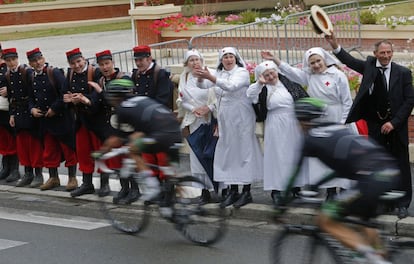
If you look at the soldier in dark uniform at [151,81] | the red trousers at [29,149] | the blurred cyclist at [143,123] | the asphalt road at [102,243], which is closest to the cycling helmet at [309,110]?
the asphalt road at [102,243]

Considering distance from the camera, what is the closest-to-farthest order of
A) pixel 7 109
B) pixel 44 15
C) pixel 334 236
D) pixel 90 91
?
pixel 334 236 < pixel 90 91 < pixel 7 109 < pixel 44 15

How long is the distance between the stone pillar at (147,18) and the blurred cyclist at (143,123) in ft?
42.5

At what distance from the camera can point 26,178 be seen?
13.9 m

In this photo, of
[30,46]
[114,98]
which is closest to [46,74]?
[114,98]

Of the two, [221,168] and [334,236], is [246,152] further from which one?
[334,236]

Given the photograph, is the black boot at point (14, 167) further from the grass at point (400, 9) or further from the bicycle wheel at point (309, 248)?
the grass at point (400, 9)

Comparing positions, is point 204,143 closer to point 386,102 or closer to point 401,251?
point 386,102

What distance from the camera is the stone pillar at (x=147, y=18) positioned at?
23.3 metres

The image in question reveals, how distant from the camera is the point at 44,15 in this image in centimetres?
3547

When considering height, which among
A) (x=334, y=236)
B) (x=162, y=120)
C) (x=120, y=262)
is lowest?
(x=120, y=262)

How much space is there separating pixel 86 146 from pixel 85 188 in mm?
599

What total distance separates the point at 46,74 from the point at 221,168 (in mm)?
3028

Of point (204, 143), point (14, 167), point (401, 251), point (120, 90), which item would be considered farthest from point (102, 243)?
point (14, 167)

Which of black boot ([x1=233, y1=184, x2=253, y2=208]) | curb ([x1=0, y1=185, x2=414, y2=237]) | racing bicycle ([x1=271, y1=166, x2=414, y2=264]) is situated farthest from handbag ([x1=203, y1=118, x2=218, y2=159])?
racing bicycle ([x1=271, y1=166, x2=414, y2=264])
